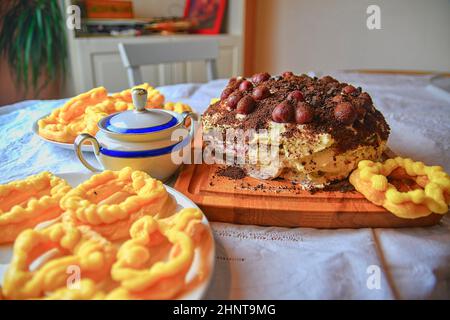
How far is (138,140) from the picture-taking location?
82cm

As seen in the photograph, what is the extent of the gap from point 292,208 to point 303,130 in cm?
20

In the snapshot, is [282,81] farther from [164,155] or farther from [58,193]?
[58,193]

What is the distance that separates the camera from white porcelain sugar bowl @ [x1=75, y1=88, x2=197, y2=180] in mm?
817

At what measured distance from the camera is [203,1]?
318cm

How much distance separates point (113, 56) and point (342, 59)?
81.8 inches

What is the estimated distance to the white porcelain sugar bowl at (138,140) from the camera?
817 mm

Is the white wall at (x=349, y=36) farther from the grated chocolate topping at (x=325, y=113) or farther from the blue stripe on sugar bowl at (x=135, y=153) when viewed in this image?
the blue stripe on sugar bowl at (x=135, y=153)

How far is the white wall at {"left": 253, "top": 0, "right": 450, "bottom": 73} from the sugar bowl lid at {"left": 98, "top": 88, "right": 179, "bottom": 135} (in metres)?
2.84

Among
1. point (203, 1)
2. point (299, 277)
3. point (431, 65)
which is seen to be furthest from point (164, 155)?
point (431, 65)

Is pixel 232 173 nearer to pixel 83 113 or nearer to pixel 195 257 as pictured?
pixel 195 257

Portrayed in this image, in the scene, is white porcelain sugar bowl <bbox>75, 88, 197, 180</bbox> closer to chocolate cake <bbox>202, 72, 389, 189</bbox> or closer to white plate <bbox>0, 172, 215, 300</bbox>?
white plate <bbox>0, 172, 215, 300</bbox>

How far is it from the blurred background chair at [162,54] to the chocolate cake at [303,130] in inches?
41.5

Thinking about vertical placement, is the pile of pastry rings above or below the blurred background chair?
below

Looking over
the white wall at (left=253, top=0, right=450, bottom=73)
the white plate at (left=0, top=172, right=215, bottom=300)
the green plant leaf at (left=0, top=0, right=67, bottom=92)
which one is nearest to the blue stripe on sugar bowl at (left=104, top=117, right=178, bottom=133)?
the white plate at (left=0, top=172, right=215, bottom=300)
